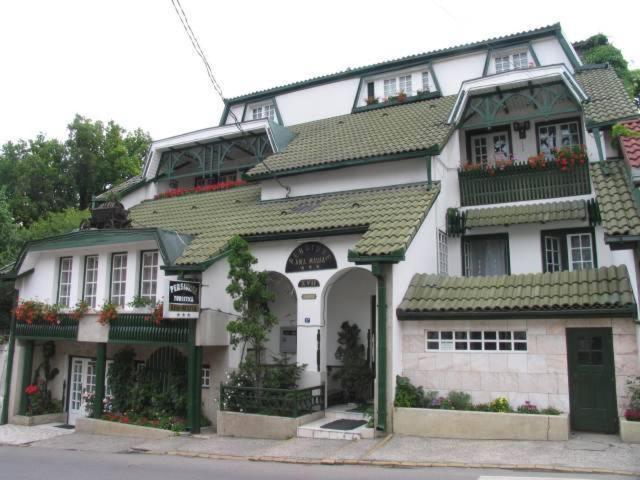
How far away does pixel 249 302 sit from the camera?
1344cm

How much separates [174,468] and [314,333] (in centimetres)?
456

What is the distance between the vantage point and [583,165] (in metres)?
14.7

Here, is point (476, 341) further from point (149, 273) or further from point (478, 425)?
point (149, 273)

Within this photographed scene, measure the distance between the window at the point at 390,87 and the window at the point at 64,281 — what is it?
506 inches

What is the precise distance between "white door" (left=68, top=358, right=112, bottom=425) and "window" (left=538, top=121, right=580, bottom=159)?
15.1m

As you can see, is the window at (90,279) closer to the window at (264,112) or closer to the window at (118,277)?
the window at (118,277)

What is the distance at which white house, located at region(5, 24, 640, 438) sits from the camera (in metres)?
11.1

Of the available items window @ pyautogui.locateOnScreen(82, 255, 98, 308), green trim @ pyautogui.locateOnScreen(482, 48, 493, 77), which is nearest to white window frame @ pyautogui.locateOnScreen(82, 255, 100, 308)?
window @ pyautogui.locateOnScreen(82, 255, 98, 308)

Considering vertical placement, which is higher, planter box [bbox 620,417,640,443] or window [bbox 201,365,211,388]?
window [bbox 201,365,211,388]

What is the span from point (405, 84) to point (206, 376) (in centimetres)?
1313

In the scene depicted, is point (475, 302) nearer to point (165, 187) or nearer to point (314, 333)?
point (314, 333)

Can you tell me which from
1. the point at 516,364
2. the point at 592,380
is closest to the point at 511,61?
the point at 516,364

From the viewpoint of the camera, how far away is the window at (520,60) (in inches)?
746

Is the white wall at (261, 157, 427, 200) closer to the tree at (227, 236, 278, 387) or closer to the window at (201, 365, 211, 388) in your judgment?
the tree at (227, 236, 278, 387)
